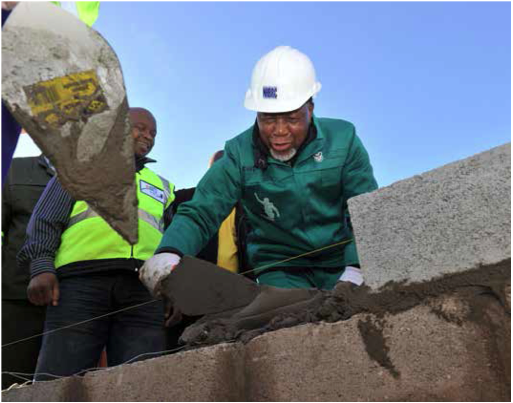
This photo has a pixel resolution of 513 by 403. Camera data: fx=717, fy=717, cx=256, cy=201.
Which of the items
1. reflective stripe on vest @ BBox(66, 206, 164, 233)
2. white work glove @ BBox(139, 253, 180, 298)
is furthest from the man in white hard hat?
reflective stripe on vest @ BBox(66, 206, 164, 233)

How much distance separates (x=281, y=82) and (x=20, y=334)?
1952 millimetres

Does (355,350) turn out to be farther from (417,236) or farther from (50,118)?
(50,118)

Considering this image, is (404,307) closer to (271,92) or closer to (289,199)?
(289,199)

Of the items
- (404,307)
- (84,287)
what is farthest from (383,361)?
(84,287)

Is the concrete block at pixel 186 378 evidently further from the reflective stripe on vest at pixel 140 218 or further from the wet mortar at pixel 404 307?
the reflective stripe on vest at pixel 140 218

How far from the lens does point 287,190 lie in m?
3.56

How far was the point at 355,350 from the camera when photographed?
2406mm

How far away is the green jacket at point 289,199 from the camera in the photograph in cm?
355

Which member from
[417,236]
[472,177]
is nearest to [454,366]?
[417,236]

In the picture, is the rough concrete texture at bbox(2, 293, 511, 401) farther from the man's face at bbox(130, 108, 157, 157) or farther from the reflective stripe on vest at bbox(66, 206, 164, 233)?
the man's face at bbox(130, 108, 157, 157)

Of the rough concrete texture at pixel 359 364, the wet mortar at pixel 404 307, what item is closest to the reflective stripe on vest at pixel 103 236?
the rough concrete texture at pixel 359 364

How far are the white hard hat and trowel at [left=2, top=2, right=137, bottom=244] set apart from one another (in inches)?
54.8

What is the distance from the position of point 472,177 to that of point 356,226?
46 cm

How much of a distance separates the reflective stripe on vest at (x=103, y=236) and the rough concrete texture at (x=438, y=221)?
4.83ft
